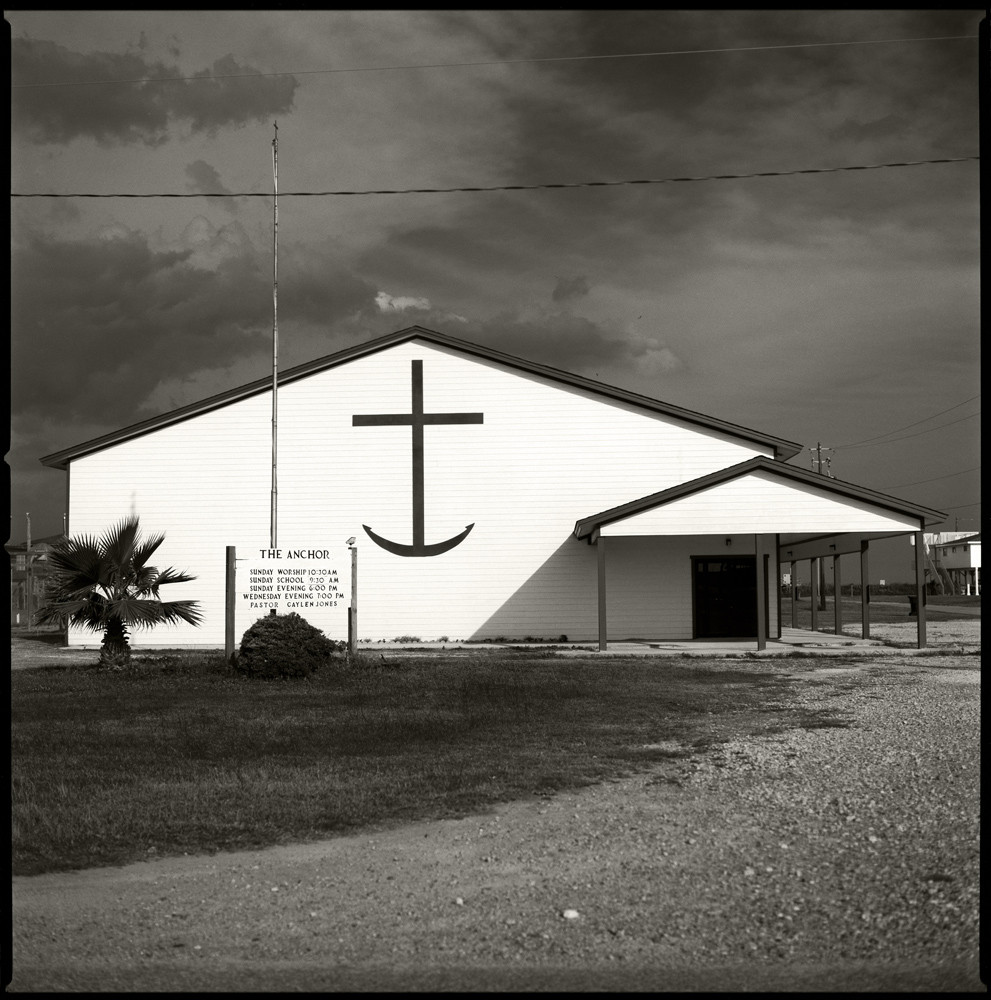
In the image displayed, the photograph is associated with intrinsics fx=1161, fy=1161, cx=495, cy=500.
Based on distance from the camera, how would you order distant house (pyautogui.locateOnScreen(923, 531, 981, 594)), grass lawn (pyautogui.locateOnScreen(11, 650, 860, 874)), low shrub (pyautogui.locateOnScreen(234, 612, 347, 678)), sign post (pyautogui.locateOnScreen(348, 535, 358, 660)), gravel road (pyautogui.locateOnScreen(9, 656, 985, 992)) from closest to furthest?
gravel road (pyautogui.locateOnScreen(9, 656, 985, 992)) < grass lawn (pyautogui.locateOnScreen(11, 650, 860, 874)) < low shrub (pyautogui.locateOnScreen(234, 612, 347, 678)) < sign post (pyautogui.locateOnScreen(348, 535, 358, 660)) < distant house (pyautogui.locateOnScreen(923, 531, 981, 594))

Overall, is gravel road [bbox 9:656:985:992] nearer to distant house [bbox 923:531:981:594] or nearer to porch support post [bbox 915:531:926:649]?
porch support post [bbox 915:531:926:649]

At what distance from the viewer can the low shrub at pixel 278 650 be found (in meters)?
17.4

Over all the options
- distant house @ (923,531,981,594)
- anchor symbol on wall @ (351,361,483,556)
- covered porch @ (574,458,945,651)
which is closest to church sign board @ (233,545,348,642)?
covered porch @ (574,458,945,651)

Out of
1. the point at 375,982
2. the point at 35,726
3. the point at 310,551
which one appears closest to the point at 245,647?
the point at 310,551

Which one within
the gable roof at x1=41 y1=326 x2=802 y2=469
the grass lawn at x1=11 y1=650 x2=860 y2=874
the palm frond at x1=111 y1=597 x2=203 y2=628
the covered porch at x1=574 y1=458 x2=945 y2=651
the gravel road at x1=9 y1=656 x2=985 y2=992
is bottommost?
the grass lawn at x1=11 y1=650 x2=860 y2=874

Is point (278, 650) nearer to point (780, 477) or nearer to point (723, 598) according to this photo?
point (780, 477)

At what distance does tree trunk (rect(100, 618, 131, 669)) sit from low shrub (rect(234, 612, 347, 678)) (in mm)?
2119

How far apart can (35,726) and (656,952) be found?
30.1 ft

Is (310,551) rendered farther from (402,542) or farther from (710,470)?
(710,470)

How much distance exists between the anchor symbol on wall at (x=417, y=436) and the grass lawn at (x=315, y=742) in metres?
9.10

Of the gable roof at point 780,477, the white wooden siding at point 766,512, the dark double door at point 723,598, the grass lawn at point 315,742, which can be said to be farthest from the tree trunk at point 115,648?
the dark double door at point 723,598

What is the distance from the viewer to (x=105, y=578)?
61.1 ft

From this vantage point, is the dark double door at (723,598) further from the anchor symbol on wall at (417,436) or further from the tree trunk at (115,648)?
the tree trunk at (115,648)

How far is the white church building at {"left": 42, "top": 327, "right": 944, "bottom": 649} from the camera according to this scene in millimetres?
28062
